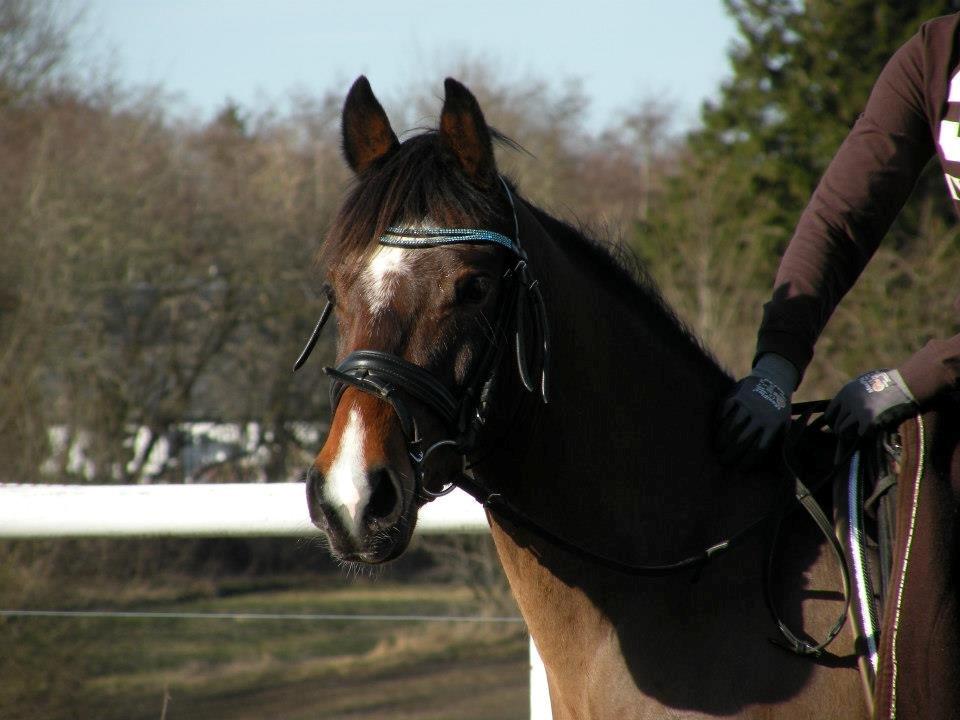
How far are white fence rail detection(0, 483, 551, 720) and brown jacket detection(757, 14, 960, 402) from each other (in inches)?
46.3

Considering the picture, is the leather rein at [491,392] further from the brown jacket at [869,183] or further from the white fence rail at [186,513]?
the white fence rail at [186,513]

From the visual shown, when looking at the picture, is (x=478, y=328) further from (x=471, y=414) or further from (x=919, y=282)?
(x=919, y=282)

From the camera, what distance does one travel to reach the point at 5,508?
3277mm

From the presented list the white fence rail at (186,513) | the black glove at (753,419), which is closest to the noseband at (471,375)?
the black glove at (753,419)

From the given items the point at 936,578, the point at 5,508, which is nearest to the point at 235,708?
the point at 5,508

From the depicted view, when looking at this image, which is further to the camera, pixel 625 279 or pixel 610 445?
pixel 625 279

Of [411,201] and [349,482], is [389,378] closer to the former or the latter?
[349,482]

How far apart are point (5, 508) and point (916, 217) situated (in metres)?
14.6

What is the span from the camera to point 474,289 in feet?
6.61

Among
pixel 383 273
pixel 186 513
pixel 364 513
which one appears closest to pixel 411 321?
pixel 383 273

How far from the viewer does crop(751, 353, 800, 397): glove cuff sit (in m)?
2.25

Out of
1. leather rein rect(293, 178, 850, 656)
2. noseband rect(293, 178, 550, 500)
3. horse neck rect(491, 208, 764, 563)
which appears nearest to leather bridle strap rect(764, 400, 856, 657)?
leather rein rect(293, 178, 850, 656)

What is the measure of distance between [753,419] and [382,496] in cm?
81

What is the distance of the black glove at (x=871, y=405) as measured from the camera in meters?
2.08
